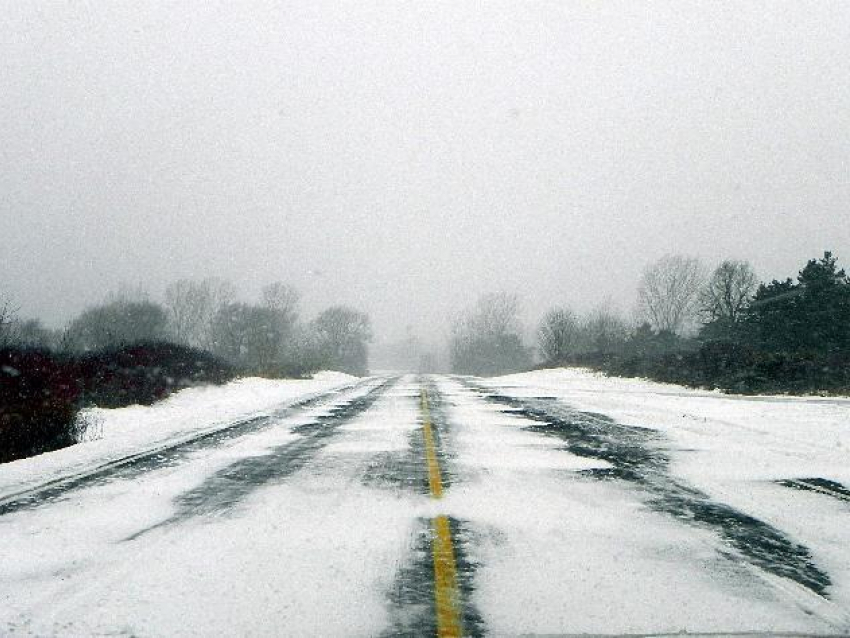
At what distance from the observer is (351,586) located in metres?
3.66

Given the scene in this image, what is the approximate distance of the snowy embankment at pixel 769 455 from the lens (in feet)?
16.1

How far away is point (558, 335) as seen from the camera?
6053 centimetres

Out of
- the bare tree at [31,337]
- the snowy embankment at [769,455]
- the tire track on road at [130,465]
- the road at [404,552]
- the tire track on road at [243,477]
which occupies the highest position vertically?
the bare tree at [31,337]

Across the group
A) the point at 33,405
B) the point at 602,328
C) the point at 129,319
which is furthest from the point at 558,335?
the point at 33,405

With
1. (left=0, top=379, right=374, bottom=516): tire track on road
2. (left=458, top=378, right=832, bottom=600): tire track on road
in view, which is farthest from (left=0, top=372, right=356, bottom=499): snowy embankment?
(left=458, top=378, right=832, bottom=600): tire track on road

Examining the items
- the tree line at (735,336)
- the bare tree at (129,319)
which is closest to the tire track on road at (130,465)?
the tree line at (735,336)

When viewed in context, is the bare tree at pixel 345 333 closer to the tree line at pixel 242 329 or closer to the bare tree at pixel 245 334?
the tree line at pixel 242 329

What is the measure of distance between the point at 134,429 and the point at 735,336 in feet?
136

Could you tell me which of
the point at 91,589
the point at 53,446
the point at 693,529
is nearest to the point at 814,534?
the point at 693,529

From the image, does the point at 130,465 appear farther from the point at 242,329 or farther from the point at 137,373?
the point at 242,329

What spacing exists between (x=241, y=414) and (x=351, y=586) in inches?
463

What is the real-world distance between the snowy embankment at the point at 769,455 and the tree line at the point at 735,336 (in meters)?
4.55

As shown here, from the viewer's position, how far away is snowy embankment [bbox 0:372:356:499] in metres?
7.52

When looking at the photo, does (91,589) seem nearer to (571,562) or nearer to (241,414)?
(571,562)
